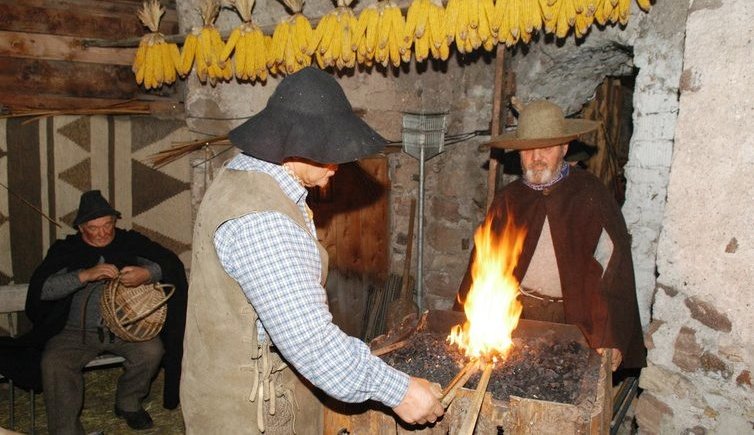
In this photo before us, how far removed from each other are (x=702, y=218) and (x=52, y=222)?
17.0 feet

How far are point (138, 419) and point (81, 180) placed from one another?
2.22 meters

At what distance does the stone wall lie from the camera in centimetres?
279

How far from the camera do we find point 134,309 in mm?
4348

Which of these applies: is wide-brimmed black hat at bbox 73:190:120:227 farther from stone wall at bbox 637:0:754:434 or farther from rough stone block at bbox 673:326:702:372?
rough stone block at bbox 673:326:702:372

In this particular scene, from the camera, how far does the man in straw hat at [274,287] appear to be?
189 cm

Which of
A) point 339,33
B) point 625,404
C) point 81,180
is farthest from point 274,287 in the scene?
point 81,180

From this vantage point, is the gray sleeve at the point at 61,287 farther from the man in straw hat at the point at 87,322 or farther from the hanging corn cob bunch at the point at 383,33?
the hanging corn cob bunch at the point at 383,33

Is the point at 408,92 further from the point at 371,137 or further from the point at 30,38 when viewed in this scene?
the point at 371,137

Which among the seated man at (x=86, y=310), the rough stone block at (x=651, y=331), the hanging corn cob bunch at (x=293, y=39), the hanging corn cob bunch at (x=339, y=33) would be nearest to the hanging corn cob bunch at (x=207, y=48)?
the hanging corn cob bunch at (x=293, y=39)

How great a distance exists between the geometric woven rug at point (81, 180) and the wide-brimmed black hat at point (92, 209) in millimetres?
705

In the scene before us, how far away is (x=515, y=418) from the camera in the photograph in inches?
91.6

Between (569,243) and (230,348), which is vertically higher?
(569,243)

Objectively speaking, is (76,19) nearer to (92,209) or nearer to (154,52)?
(154,52)

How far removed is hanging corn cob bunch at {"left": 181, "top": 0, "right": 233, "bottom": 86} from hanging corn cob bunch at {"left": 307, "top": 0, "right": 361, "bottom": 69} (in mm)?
906
